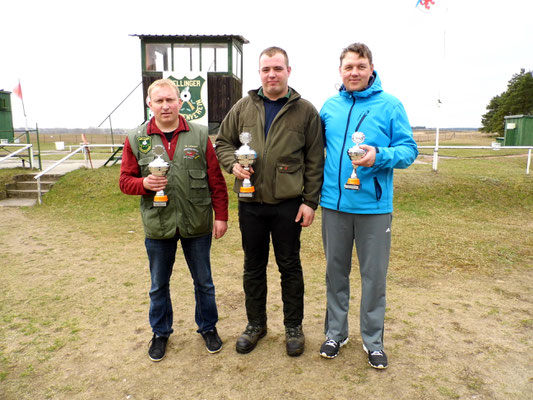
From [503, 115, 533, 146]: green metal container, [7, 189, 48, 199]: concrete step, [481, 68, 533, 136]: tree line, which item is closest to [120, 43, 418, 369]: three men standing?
[7, 189, 48, 199]: concrete step

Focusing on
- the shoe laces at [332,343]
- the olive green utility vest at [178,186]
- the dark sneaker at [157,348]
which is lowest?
the dark sneaker at [157,348]

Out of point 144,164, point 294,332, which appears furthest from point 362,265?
point 144,164

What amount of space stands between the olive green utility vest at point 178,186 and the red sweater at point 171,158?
4 centimetres

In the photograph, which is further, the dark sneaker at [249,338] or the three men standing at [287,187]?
the dark sneaker at [249,338]

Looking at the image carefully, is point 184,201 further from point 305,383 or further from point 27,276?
point 27,276

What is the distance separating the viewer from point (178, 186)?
114 inches

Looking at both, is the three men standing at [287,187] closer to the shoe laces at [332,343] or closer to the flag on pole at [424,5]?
the shoe laces at [332,343]

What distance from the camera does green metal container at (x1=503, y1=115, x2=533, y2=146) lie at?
84.2 ft

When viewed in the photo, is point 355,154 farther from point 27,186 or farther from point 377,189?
point 27,186

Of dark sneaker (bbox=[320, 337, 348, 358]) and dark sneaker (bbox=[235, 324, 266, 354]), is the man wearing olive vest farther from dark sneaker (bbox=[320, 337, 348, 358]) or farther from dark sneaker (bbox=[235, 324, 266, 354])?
dark sneaker (bbox=[320, 337, 348, 358])

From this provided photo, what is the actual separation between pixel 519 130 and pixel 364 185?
28802 mm

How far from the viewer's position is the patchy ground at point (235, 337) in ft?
8.63

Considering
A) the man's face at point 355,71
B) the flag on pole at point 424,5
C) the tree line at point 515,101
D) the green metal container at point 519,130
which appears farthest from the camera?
the tree line at point 515,101

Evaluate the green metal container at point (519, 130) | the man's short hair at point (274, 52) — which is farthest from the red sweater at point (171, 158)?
the green metal container at point (519, 130)
